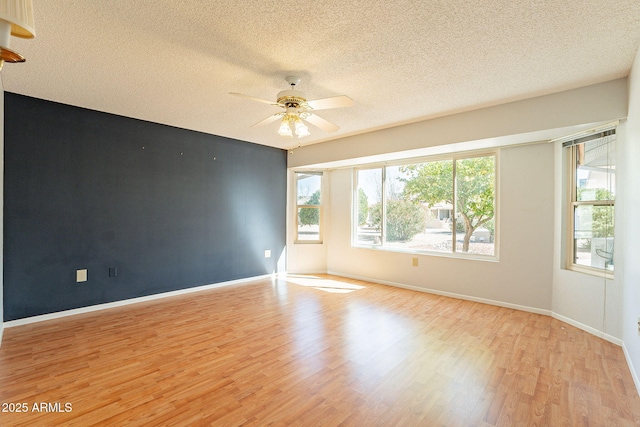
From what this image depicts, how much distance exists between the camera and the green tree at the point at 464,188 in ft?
14.3

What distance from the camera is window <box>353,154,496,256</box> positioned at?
4406 mm

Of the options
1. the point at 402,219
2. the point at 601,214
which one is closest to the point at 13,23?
the point at 601,214

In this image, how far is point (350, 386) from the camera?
2.22 metres

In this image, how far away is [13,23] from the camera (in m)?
0.71

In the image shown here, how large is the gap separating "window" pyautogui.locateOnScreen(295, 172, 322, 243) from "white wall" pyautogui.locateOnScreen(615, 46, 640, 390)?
450cm

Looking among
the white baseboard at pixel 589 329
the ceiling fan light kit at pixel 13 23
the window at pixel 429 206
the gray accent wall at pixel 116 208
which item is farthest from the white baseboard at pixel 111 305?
the white baseboard at pixel 589 329

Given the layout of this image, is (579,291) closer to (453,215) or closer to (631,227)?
(631,227)

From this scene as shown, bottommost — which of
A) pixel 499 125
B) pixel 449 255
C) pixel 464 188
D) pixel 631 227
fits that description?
pixel 449 255

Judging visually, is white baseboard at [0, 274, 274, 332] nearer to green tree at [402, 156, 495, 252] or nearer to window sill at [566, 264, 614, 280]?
green tree at [402, 156, 495, 252]

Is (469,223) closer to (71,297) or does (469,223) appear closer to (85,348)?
(85,348)

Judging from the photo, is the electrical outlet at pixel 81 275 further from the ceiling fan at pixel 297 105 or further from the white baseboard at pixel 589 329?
the white baseboard at pixel 589 329

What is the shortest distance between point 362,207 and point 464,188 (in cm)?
194

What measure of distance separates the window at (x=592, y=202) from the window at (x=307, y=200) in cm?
406

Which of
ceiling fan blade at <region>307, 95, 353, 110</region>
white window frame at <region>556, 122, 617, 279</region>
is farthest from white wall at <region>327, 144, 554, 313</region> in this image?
ceiling fan blade at <region>307, 95, 353, 110</region>
